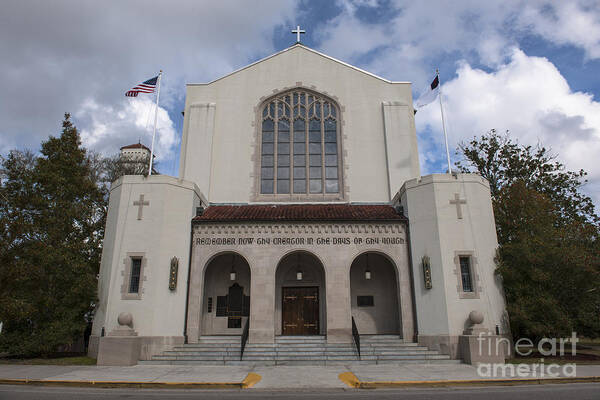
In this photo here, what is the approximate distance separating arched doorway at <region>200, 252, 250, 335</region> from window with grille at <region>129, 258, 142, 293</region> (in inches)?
120

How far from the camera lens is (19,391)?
31.0 ft

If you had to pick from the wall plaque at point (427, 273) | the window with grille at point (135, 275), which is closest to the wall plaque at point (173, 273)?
the window with grille at point (135, 275)

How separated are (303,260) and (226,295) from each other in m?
4.13

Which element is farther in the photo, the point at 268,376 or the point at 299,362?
the point at 299,362

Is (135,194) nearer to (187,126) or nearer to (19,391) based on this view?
(187,126)

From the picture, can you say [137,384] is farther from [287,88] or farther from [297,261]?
[287,88]

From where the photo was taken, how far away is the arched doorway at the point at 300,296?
17.4 meters

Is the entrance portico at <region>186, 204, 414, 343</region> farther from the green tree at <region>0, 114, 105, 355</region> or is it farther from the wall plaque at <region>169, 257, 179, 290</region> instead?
the green tree at <region>0, 114, 105, 355</region>

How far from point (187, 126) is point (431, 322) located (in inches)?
662

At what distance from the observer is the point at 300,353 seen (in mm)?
14234

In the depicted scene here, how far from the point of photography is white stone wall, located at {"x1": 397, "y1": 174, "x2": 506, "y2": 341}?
14.6m

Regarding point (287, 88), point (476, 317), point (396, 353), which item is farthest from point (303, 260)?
point (287, 88)

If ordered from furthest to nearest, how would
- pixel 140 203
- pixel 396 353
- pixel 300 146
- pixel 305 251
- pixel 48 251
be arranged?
pixel 300 146, pixel 305 251, pixel 140 203, pixel 48 251, pixel 396 353

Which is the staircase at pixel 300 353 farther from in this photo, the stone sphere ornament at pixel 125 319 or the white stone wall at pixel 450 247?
the stone sphere ornament at pixel 125 319
